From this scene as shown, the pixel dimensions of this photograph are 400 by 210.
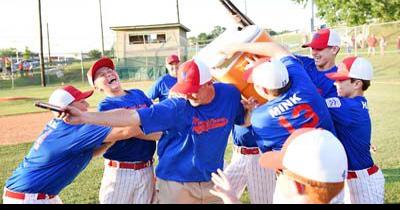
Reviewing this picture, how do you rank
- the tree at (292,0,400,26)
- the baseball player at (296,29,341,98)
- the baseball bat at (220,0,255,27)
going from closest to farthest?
1. the baseball bat at (220,0,255,27)
2. the baseball player at (296,29,341,98)
3. the tree at (292,0,400,26)

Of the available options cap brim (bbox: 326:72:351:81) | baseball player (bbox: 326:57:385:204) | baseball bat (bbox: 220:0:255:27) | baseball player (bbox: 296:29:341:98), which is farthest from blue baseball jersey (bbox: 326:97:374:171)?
baseball bat (bbox: 220:0:255:27)

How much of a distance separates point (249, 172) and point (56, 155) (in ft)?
7.51

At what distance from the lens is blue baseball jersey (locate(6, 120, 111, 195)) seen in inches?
158

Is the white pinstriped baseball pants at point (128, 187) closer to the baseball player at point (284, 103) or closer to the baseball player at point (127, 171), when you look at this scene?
the baseball player at point (127, 171)

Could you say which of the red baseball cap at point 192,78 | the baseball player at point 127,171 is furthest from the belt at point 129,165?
the red baseball cap at point 192,78

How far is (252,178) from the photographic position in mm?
5445

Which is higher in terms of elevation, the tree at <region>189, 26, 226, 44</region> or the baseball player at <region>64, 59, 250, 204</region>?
the tree at <region>189, 26, 226, 44</region>

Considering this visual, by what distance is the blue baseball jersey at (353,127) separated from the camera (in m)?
4.33

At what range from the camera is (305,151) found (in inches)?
95.8

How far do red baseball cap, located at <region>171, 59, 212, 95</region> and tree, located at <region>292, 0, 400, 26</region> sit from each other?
105ft

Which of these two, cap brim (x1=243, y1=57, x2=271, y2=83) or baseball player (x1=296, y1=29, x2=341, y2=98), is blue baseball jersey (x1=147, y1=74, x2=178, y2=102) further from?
cap brim (x1=243, y1=57, x2=271, y2=83)

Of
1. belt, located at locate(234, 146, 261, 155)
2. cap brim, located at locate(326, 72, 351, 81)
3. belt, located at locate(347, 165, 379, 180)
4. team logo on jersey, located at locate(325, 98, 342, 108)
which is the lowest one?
belt, located at locate(347, 165, 379, 180)

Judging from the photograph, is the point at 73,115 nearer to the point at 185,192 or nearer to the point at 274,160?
the point at 185,192

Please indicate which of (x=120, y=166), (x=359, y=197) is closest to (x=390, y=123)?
(x=359, y=197)
